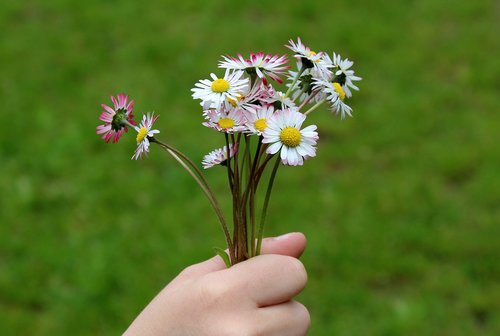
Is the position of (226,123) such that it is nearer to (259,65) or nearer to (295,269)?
(259,65)

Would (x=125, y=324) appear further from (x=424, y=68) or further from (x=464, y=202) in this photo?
(x=424, y=68)

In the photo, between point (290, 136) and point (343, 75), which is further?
point (343, 75)

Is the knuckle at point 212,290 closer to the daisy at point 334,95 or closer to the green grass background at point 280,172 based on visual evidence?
the daisy at point 334,95

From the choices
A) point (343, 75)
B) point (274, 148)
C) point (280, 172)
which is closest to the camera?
point (274, 148)

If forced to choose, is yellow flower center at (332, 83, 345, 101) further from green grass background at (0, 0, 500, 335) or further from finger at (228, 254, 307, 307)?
green grass background at (0, 0, 500, 335)

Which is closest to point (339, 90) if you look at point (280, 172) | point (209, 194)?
point (209, 194)

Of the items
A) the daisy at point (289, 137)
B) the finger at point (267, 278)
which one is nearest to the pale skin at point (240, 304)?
the finger at point (267, 278)

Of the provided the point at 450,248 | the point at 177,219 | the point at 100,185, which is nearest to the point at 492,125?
the point at 450,248

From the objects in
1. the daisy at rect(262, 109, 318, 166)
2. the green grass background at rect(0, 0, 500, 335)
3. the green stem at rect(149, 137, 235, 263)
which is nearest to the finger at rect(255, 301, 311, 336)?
the green stem at rect(149, 137, 235, 263)
